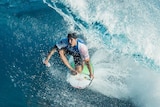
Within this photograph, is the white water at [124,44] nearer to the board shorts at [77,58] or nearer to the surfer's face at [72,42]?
the board shorts at [77,58]

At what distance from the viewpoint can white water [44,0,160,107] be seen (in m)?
10.0

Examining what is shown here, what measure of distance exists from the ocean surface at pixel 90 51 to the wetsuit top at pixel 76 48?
1095 mm

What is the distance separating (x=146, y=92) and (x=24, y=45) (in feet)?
10.7

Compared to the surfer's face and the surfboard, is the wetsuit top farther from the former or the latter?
the surfboard

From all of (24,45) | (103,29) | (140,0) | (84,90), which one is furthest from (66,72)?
(140,0)

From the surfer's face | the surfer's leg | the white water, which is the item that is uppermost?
the white water

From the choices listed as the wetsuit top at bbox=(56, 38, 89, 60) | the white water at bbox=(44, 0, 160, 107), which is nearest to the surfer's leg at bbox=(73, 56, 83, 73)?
the wetsuit top at bbox=(56, 38, 89, 60)

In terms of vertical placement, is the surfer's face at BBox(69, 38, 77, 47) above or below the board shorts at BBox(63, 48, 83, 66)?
below

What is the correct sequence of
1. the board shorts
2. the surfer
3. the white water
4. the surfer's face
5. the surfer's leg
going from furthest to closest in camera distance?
1. the white water
2. the surfer's leg
3. the board shorts
4. the surfer
5. the surfer's face

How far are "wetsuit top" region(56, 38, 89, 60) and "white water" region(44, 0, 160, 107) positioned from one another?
4.27 ft

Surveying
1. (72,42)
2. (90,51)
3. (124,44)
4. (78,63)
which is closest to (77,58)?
(78,63)

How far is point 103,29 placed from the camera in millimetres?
11656

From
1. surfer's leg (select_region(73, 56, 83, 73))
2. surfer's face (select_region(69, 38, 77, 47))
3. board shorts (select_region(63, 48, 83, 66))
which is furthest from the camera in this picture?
surfer's leg (select_region(73, 56, 83, 73))

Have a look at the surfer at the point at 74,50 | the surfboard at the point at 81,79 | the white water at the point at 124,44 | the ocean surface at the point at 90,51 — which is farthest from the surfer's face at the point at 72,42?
the white water at the point at 124,44
